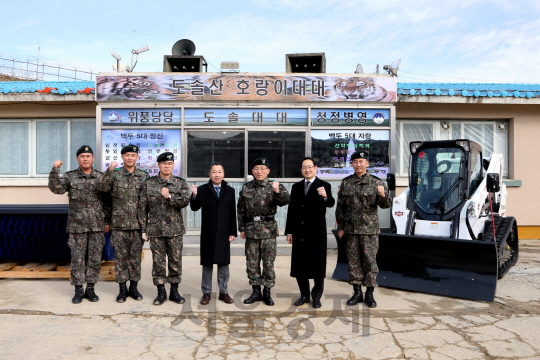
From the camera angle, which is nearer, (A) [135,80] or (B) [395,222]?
(B) [395,222]

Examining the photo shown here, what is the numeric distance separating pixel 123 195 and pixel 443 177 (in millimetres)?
5004

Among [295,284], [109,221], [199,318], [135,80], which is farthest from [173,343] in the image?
[135,80]

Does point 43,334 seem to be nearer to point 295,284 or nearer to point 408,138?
point 295,284

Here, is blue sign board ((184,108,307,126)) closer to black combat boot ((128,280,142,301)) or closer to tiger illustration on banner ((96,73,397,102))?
tiger illustration on banner ((96,73,397,102))

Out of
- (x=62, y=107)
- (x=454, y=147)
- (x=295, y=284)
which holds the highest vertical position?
(x=62, y=107)

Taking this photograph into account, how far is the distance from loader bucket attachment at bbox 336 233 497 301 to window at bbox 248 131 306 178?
3.21 metres

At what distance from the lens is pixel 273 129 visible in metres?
8.69

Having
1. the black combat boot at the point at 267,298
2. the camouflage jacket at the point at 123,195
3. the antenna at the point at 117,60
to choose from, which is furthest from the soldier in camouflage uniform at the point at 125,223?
the antenna at the point at 117,60

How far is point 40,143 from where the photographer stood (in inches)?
389

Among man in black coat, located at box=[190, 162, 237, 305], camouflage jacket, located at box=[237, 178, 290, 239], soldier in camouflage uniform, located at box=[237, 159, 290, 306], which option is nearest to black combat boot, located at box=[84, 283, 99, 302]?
man in black coat, located at box=[190, 162, 237, 305]

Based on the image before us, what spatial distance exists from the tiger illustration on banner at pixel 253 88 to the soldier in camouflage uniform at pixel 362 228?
3.78 metres

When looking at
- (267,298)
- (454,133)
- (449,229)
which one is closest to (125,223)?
(267,298)

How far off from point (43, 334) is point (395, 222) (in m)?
5.14

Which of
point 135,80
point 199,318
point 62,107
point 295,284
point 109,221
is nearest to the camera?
point 199,318
